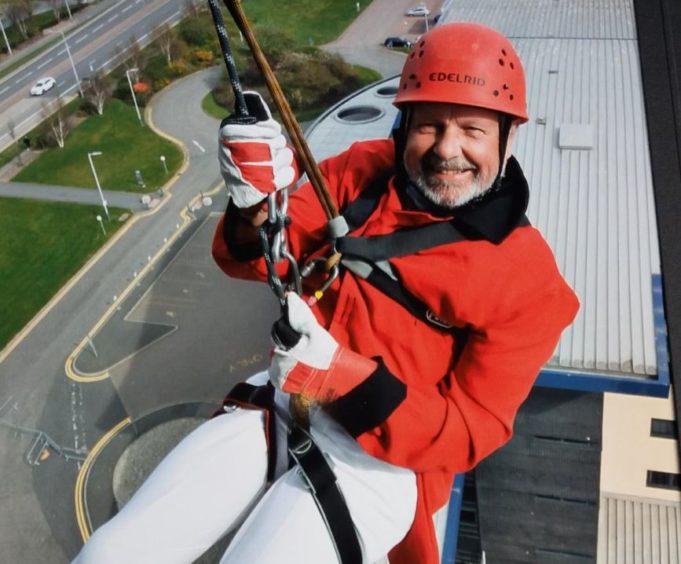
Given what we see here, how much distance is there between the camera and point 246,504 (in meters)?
3.82

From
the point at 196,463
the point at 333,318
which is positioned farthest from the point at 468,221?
the point at 196,463

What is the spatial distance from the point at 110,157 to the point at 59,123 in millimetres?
3404

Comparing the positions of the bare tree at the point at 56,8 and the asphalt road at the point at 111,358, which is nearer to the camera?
the asphalt road at the point at 111,358

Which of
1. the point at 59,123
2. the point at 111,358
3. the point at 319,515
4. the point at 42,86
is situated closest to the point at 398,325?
the point at 319,515

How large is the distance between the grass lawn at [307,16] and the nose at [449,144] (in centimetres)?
3342

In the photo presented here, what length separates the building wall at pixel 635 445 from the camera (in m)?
9.23

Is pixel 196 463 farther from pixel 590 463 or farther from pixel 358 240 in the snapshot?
pixel 590 463

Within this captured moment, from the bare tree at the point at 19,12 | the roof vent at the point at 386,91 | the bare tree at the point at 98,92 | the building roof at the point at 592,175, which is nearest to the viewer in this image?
the building roof at the point at 592,175

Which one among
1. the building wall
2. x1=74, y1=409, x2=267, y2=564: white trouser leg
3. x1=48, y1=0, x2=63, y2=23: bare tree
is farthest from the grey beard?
x1=48, y1=0, x2=63, y2=23: bare tree

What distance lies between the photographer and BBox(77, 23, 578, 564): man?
312 centimetres

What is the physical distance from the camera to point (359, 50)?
32.8 meters

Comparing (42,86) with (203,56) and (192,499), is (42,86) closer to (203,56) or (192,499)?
(203,56)

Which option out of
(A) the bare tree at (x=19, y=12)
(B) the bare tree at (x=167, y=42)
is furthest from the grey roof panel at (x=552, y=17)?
(A) the bare tree at (x=19, y=12)

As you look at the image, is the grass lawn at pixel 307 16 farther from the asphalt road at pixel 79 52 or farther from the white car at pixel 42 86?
the white car at pixel 42 86
